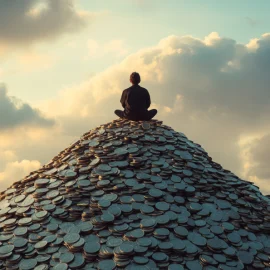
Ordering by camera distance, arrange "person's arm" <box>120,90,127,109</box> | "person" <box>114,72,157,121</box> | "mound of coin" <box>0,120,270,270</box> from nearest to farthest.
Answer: "mound of coin" <box>0,120,270,270</box> < "person" <box>114,72,157,121</box> < "person's arm" <box>120,90,127,109</box>

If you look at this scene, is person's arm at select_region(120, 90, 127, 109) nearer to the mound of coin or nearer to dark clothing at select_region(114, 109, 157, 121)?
dark clothing at select_region(114, 109, 157, 121)

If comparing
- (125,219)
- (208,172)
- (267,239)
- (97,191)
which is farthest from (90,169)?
(267,239)

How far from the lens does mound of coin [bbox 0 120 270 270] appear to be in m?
10.9

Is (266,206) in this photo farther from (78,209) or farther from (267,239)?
(78,209)

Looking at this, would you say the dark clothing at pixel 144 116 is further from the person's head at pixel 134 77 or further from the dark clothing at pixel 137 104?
the person's head at pixel 134 77

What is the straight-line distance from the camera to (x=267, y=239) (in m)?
12.3

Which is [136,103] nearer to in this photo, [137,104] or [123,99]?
[137,104]

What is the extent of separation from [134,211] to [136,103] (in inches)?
172

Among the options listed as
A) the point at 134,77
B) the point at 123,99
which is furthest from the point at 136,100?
the point at 134,77

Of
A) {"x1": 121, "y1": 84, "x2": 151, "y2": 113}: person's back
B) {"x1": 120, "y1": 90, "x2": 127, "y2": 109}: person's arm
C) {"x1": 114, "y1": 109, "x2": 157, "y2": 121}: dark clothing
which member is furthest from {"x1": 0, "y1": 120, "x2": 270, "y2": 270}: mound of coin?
{"x1": 120, "y1": 90, "x2": 127, "y2": 109}: person's arm

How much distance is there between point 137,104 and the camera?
1538cm

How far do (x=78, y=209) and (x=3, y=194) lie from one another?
2.98m

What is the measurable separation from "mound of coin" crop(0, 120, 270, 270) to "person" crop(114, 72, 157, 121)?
0.73 meters

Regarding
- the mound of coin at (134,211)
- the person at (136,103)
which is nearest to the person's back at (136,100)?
the person at (136,103)
